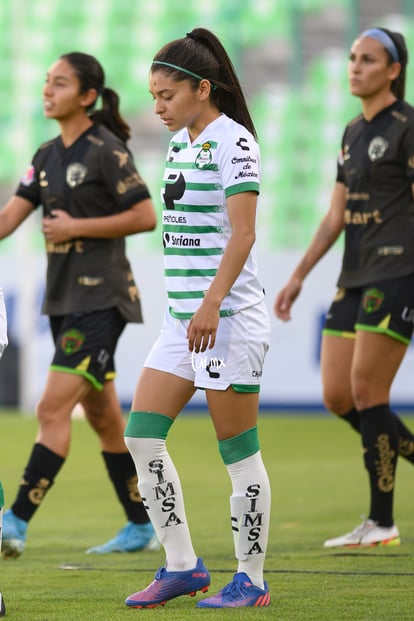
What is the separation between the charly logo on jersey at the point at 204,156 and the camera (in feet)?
14.5

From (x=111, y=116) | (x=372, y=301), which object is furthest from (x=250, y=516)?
(x=111, y=116)

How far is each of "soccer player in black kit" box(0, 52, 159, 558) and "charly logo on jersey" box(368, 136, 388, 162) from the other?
1.01 m

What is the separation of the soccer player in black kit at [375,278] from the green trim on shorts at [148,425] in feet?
5.78

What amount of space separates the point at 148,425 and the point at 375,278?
1.98 metres

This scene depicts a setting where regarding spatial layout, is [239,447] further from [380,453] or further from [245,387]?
[380,453]

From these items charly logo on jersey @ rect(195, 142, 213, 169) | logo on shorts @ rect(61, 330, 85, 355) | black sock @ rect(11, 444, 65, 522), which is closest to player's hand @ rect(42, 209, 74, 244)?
logo on shorts @ rect(61, 330, 85, 355)

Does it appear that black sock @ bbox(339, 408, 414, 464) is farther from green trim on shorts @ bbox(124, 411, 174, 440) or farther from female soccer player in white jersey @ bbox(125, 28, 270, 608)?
green trim on shorts @ bbox(124, 411, 174, 440)

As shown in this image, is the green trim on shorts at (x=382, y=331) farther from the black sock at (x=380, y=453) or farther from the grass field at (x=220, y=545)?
the grass field at (x=220, y=545)

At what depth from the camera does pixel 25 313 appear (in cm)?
1542

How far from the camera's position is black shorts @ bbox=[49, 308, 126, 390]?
5.97m

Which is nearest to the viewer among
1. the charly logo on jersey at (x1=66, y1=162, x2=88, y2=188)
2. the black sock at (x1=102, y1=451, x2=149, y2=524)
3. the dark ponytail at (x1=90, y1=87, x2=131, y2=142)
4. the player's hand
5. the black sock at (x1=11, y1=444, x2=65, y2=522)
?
the black sock at (x1=11, y1=444, x2=65, y2=522)

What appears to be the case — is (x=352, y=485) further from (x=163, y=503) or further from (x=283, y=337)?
(x=283, y=337)

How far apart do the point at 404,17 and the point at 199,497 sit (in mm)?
9342

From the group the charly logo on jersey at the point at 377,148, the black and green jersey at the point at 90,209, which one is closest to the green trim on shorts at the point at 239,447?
the black and green jersey at the point at 90,209
